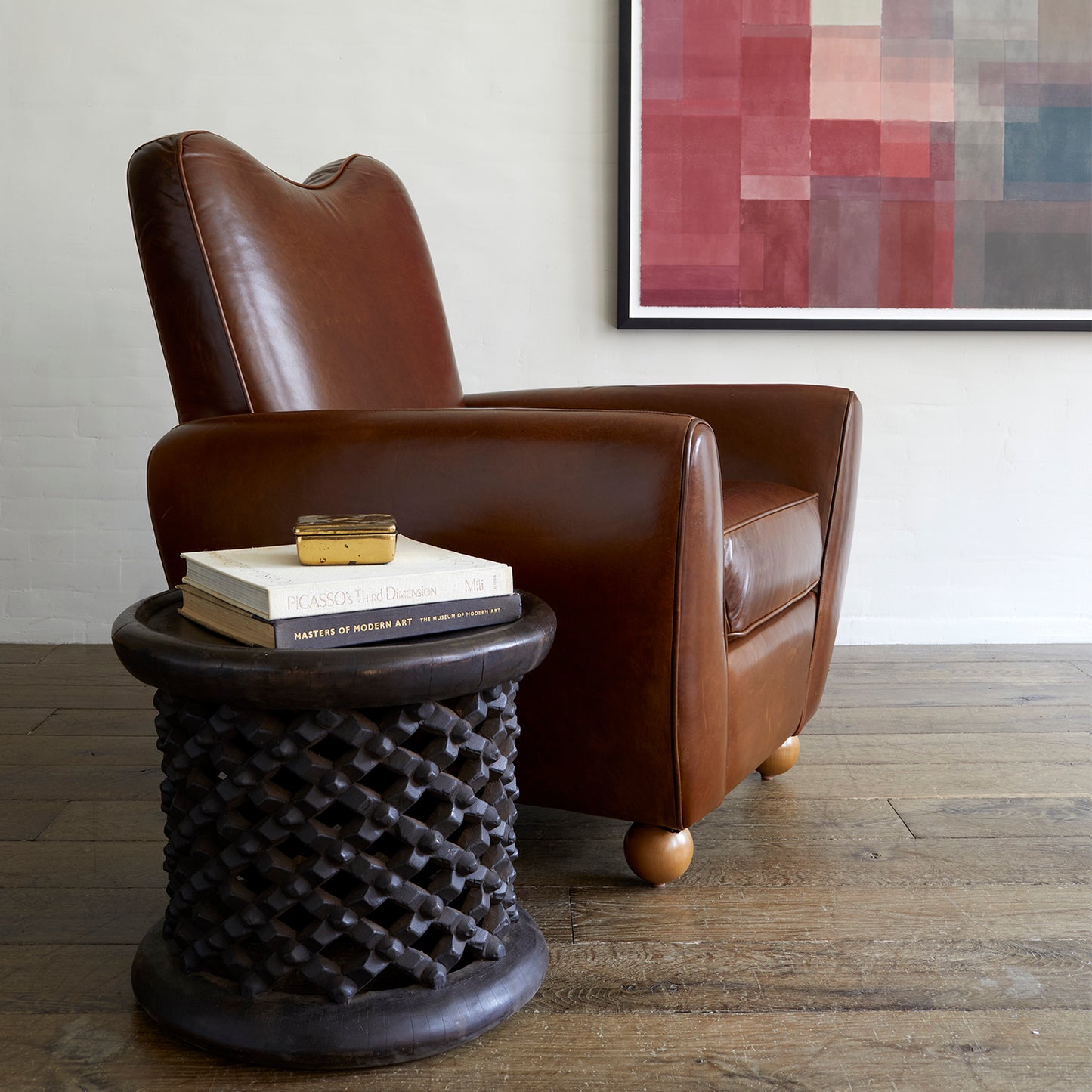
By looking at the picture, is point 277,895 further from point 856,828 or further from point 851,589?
point 851,589

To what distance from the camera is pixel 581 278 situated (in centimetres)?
271

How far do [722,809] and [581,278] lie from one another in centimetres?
154

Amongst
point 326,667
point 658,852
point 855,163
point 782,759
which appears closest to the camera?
point 326,667

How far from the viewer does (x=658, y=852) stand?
1.34m

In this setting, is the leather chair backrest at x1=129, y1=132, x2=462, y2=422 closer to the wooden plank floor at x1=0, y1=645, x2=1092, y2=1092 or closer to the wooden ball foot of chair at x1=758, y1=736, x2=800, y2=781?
the wooden plank floor at x1=0, y1=645, x2=1092, y2=1092

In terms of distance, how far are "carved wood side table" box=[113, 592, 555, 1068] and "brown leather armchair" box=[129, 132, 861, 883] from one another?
0.62 ft

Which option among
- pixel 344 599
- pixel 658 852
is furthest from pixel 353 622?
pixel 658 852

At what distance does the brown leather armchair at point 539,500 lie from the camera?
121cm

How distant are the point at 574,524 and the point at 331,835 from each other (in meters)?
0.45

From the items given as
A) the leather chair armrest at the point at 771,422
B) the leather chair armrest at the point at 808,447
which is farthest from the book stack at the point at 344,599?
the leather chair armrest at the point at 808,447

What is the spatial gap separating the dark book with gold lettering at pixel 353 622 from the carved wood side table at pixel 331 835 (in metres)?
0.01

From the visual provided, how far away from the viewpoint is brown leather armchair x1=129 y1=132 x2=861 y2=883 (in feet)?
3.98

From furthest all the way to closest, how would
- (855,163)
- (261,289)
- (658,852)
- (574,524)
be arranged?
(855,163) → (261,289) → (658,852) → (574,524)

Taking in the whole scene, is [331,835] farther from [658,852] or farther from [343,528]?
[658,852]
